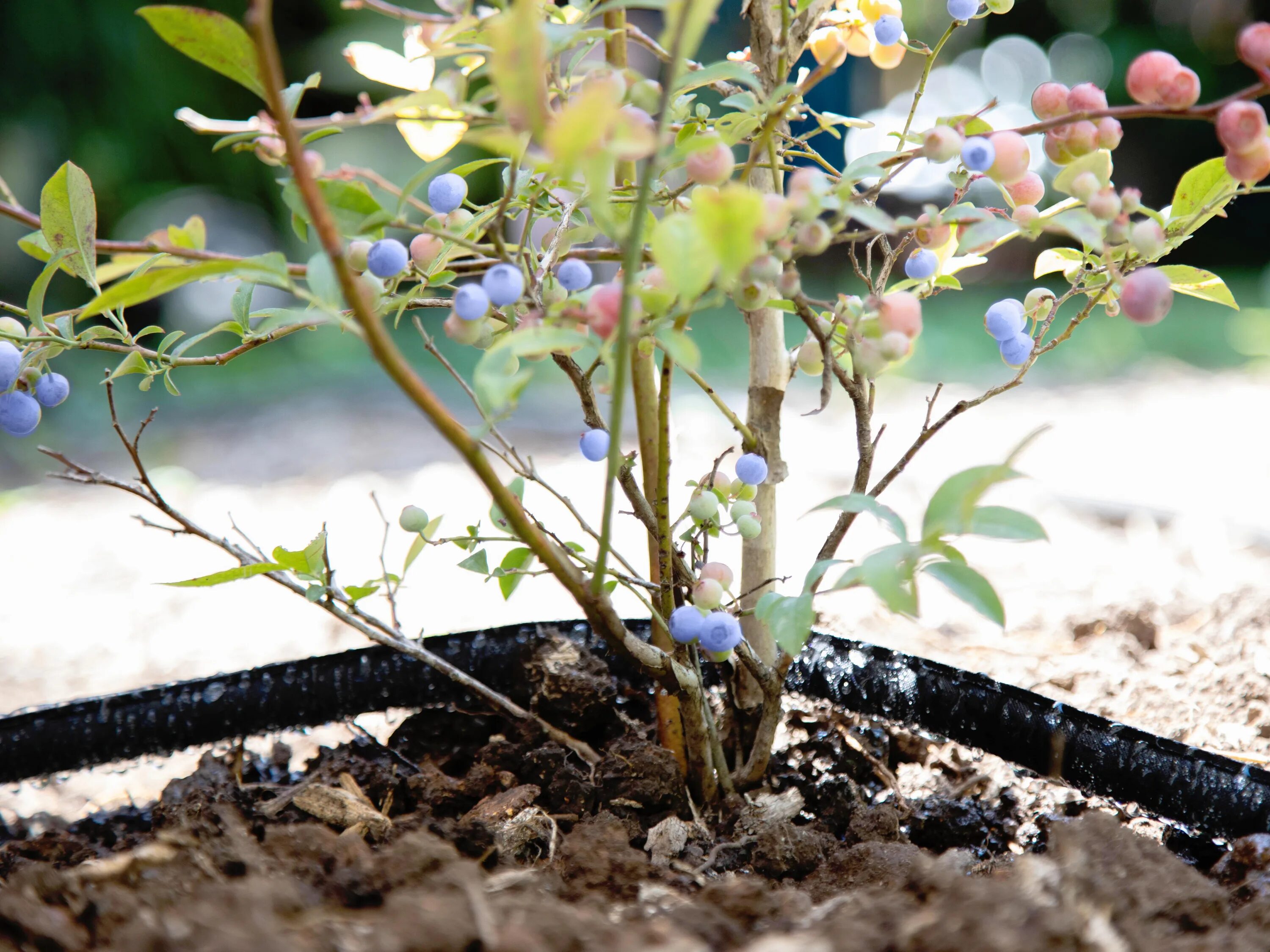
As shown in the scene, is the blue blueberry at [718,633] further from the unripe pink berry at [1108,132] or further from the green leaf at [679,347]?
the unripe pink berry at [1108,132]

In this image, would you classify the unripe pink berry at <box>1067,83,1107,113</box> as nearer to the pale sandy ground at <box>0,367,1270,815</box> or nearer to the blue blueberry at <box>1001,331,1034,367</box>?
the blue blueberry at <box>1001,331,1034,367</box>

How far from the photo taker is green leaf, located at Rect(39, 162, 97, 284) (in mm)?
515

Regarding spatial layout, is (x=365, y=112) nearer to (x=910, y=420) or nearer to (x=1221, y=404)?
(x=910, y=420)

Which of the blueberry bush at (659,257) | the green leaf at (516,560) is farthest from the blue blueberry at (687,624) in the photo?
the green leaf at (516,560)

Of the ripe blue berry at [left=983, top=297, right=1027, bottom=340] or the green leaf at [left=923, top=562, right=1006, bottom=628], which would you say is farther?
the ripe blue berry at [left=983, top=297, right=1027, bottom=340]

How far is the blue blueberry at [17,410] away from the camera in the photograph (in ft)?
1.81

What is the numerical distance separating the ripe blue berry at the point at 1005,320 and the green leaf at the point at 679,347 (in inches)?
9.8

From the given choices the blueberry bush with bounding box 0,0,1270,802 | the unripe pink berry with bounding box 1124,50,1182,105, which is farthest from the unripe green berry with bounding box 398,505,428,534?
the unripe pink berry with bounding box 1124,50,1182,105

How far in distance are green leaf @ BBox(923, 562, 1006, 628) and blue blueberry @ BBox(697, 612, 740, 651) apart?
144mm

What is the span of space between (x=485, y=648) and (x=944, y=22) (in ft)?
14.8

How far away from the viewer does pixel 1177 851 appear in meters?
0.61

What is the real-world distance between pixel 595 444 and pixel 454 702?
0.34 m

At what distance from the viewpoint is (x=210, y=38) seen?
430mm

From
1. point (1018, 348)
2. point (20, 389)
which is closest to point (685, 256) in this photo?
point (1018, 348)
